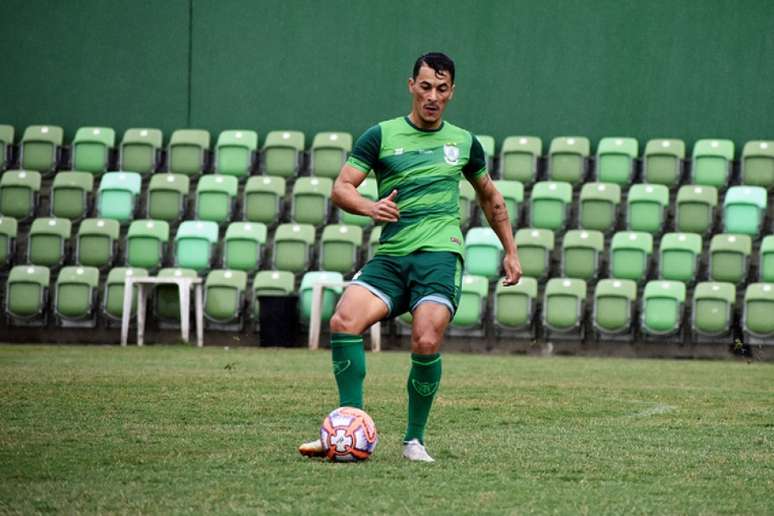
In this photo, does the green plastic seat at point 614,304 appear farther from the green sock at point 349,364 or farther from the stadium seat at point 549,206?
the green sock at point 349,364

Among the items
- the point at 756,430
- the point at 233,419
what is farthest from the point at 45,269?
the point at 756,430

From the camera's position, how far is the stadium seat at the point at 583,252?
17.5 meters

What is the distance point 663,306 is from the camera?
54.8ft

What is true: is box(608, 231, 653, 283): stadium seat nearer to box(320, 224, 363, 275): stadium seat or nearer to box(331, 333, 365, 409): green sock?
box(320, 224, 363, 275): stadium seat

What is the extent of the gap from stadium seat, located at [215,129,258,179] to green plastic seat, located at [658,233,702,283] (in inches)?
235

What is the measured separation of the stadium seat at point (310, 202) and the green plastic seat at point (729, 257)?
5.02 meters

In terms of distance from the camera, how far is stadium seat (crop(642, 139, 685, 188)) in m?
18.8

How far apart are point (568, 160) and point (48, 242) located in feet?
22.9

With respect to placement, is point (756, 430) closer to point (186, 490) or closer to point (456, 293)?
point (456, 293)

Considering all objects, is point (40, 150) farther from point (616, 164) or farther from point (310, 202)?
point (616, 164)

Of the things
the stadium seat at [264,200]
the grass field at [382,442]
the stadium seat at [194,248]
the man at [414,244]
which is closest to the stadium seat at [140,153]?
the stadium seat at [264,200]

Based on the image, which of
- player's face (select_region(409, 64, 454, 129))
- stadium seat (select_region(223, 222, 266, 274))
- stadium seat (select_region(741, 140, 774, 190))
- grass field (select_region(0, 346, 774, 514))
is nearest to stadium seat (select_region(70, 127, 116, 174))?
stadium seat (select_region(223, 222, 266, 274))

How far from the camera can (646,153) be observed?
1892 centimetres

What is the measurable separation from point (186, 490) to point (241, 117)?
1614 cm
